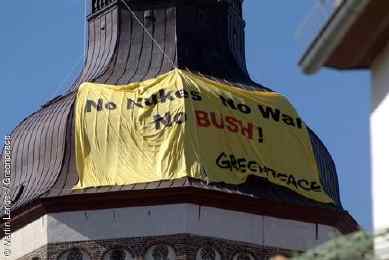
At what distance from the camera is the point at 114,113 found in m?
35.1

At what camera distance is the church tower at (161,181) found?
34.1 metres

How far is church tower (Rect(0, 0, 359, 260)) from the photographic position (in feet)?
112

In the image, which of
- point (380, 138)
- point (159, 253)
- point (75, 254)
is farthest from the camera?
point (75, 254)

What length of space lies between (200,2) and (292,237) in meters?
5.65

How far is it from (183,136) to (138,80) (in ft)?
7.29

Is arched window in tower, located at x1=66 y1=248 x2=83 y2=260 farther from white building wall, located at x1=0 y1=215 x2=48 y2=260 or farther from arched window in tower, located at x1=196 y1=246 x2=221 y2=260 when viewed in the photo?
arched window in tower, located at x1=196 y1=246 x2=221 y2=260

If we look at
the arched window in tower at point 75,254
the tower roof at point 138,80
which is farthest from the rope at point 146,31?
the arched window in tower at point 75,254

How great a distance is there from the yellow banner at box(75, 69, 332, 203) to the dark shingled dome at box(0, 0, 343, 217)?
326 mm

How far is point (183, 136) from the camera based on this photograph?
3438cm

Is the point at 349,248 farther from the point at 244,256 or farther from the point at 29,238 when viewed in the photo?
the point at 29,238

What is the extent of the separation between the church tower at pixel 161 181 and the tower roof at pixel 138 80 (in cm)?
2

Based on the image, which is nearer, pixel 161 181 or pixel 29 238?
pixel 161 181

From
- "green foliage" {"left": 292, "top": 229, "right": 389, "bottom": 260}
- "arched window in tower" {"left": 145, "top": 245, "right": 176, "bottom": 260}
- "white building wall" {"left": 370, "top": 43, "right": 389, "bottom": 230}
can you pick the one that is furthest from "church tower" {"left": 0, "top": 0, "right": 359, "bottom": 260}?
"green foliage" {"left": 292, "top": 229, "right": 389, "bottom": 260}

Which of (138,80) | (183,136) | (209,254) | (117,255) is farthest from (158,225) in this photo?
(138,80)
